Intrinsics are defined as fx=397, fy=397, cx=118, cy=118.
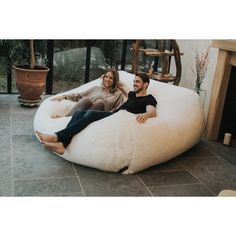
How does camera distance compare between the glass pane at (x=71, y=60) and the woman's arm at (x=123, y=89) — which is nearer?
the glass pane at (x=71, y=60)

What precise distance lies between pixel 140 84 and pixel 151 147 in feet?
1.25

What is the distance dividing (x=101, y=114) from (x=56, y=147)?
329mm

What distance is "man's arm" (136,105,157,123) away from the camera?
2295 mm

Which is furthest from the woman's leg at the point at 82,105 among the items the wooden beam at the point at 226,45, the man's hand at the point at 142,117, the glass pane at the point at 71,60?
the wooden beam at the point at 226,45

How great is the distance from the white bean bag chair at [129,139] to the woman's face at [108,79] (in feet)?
0.24

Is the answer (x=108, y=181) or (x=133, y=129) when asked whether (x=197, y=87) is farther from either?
(x=108, y=181)

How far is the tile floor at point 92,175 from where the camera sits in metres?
2.02

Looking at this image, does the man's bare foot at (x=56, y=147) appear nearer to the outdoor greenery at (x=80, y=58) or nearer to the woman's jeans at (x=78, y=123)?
the woman's jeans at (x=78, y=123)

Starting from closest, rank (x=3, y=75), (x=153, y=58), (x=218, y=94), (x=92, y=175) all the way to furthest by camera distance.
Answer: (x=92, y=175) < (x=218, y=94) < (x=3, y=75) < (x=153, y=58)

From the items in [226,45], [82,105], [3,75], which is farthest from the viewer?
[3,75]

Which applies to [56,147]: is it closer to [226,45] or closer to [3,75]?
[3,75]

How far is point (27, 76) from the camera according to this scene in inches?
125

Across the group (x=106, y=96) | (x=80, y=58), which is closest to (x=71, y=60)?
(x=80, y=58)
